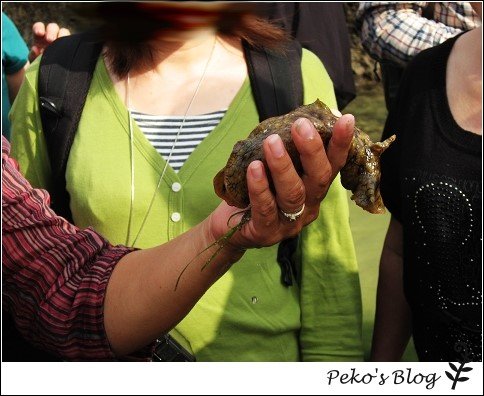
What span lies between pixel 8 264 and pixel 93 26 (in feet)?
2.09

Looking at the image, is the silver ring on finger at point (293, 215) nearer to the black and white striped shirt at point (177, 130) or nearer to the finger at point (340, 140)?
the finger at point (340, 140)

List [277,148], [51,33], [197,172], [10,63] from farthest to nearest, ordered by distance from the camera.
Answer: [10,63] < [51,33] < [197,172] < [277,148]

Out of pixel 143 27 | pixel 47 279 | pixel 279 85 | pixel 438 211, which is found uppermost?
pixel 143 27

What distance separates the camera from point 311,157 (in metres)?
1.38

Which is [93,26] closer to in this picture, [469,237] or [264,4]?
[264,4]

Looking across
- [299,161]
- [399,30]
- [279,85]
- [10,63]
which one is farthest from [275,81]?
[10,63]

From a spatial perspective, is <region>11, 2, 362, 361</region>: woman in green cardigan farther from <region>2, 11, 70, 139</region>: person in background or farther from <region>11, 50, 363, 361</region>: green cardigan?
<region>2, 11, 70, 139</region>: person in background

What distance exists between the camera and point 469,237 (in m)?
1.77

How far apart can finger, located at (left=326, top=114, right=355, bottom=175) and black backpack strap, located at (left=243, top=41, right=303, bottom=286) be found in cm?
50

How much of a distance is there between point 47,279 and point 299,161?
563 mm

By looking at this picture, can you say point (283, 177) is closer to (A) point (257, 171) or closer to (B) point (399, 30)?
(A) point (257, 171)

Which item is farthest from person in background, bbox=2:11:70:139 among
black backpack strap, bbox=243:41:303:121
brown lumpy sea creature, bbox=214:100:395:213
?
brown lumpy sea creature, bbox=214:100:395:213

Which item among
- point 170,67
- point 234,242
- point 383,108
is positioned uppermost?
point 170,67

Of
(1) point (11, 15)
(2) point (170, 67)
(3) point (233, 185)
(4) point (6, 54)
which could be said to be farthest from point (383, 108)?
(3) point (233, 185)
